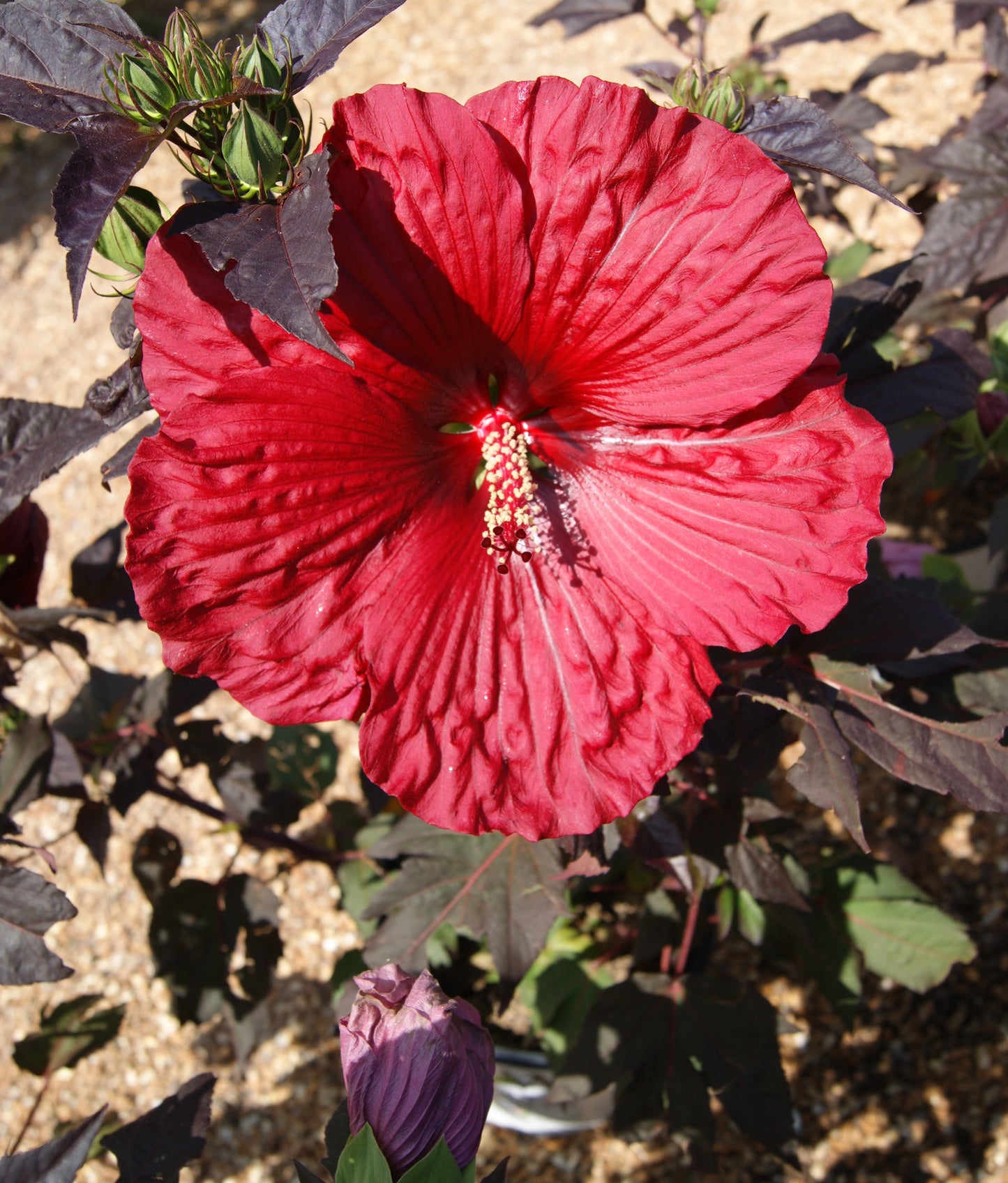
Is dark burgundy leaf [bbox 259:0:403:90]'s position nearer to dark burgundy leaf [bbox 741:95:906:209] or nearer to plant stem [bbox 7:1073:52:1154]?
dark burgundy leaf [bbox 741:95:906:209]

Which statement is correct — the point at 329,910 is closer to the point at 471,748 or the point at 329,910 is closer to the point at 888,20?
the point at 471,748

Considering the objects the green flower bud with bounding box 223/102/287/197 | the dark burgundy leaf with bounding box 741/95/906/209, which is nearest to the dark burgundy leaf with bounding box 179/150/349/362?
the green flower bud with bounding box 223/102/287/197

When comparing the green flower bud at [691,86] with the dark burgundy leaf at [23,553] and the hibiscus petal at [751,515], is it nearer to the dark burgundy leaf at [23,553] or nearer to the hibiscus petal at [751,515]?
the hibiscus petal at [751,515]

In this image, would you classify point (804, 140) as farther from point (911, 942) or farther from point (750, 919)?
point (911, 942)

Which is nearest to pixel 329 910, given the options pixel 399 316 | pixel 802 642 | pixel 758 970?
pixel 758 970

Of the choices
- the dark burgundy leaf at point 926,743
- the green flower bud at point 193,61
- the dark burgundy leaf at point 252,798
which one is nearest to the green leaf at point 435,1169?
the dark burgundy leaf at point 926,743

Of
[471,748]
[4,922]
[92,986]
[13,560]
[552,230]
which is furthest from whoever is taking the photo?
[92,986]

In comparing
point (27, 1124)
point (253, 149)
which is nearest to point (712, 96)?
point (253, 149)
